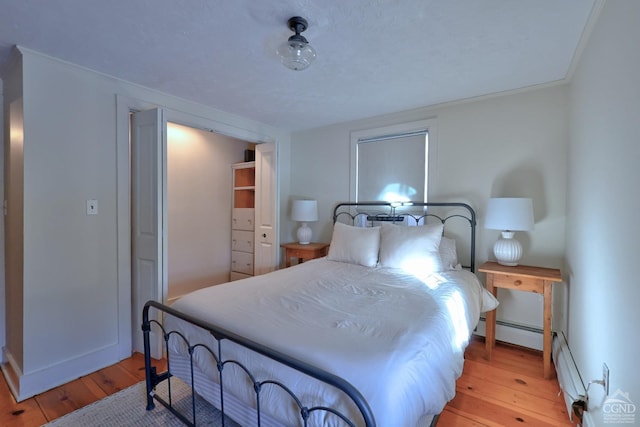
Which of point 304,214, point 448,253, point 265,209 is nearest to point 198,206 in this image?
point 265,209

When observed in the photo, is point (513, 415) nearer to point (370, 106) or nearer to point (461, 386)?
point (461, 386)

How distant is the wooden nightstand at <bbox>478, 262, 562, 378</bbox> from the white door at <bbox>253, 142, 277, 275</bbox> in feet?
7.38

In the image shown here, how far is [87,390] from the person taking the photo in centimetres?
206

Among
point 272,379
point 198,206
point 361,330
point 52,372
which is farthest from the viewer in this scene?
point 198,206

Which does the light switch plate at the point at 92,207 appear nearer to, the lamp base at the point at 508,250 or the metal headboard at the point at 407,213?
the metal headboard at the point at 407,213

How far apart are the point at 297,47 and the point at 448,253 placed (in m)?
2.06

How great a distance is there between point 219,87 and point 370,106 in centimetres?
148

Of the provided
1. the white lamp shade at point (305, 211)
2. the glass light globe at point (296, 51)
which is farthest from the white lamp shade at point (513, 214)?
the white lamp shade at point (305, 211)

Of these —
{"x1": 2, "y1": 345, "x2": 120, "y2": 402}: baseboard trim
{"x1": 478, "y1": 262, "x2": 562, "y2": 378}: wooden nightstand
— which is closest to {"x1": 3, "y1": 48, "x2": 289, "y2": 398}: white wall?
{"x1": 2, "y1": 345, "x2": 120, "y2": 402}: baseboard trim

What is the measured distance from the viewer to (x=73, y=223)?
2.21 meters

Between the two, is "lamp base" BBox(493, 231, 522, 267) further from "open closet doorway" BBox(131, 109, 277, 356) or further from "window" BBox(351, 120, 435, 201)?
"open closet doorway" BBox(131, 109, 277, 356)

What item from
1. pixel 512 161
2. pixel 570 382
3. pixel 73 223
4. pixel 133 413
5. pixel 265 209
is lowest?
pixel 133 413

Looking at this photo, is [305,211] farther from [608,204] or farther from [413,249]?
[608,204]

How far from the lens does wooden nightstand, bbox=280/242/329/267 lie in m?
3.54
